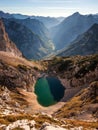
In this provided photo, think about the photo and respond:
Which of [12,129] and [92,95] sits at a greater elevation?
[92,95]

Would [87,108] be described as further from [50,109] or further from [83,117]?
[50,109]

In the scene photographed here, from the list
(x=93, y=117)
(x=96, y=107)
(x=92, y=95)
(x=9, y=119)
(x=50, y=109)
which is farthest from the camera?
→ (x=50, y=109)

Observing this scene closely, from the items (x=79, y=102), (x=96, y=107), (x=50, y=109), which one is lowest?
(x=96, y=107)

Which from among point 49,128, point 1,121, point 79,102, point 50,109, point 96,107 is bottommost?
point 49,128

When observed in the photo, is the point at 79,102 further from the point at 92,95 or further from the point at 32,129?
the point at 32,129

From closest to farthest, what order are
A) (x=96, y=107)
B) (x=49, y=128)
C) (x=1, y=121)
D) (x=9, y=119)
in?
(x=49, y=128) → (x=1, y=121) → (x=9, y=119) → (x=96, y=107)

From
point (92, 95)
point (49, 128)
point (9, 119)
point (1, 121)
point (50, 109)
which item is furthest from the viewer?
point (50, 109)

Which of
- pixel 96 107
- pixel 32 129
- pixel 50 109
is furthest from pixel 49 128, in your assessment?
pixel 50 109

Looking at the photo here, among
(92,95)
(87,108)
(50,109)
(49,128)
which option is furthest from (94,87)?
(49,128)

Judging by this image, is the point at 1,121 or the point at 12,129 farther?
the point at 1,121
